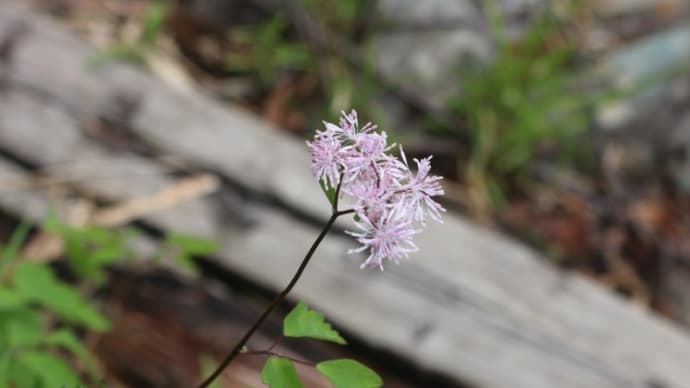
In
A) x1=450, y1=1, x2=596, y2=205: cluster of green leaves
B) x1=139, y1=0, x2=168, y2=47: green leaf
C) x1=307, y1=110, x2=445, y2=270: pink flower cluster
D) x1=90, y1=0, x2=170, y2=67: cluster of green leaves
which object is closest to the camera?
x1=307, y1=110, x2=445, y2=270: pink flower cluster

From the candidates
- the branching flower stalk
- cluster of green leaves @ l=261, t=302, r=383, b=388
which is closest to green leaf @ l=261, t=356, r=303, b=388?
cluster of green leaves @ l=261, t=302, r=383, b=388

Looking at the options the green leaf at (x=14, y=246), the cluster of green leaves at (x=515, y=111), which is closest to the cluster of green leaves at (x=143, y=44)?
the green leaf at (x=14, y=246)

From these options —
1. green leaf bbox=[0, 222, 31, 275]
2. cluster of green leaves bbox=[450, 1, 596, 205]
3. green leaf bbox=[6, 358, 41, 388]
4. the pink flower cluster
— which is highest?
cluster of green leaves bbox=[450, 1, 596, 205]

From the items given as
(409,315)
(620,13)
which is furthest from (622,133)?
(409,315)

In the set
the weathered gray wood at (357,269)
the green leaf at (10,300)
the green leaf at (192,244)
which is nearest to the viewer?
the green leaf at (10,300)

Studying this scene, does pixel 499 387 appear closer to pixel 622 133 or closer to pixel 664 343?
pixel 664 343

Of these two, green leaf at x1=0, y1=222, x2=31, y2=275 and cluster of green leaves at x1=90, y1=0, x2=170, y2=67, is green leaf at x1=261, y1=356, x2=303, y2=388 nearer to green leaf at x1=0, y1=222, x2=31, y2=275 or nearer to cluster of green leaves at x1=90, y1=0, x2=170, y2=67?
green leaf at x1=0, y1=222, x2=31, y2=275

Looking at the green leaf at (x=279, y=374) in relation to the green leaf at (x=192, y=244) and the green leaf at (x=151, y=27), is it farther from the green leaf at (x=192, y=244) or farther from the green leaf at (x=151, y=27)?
the green leaf at (x=151, y=27)
